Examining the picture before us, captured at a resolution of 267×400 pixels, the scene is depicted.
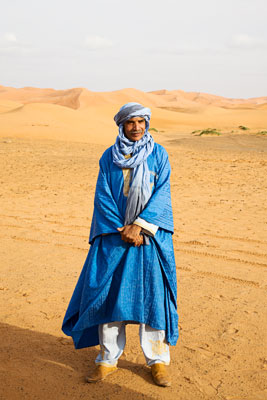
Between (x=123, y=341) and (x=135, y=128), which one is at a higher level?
(x=135, y=128)

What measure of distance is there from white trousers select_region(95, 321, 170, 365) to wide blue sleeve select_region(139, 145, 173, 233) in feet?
2.36

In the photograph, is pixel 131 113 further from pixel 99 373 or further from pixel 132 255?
pixel 99 373

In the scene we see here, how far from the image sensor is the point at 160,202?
316cm

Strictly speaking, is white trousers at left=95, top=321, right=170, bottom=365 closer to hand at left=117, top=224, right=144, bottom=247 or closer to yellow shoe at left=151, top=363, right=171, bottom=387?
yellow shoe at left=151, top=363, right=171, bottom=387

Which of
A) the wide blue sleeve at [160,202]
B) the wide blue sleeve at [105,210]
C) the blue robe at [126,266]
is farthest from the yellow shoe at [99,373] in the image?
the wide blue sleeve at [160,202]

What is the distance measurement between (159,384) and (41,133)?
20629 millimetres

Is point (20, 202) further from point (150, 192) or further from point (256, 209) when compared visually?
point (150, 192)

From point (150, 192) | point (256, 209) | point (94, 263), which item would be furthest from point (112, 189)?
point (256, 209)

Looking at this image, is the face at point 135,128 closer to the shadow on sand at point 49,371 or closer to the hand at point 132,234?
the hand at point 132,234

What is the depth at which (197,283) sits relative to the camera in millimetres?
5137

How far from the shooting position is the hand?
119 inches

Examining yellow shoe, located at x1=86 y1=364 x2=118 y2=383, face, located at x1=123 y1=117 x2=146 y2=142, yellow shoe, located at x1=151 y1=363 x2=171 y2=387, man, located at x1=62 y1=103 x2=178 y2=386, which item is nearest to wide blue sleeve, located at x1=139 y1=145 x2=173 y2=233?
man, located at x1=62 y1=103 x2=178 y2=386

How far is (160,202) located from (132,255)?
40 centimetres

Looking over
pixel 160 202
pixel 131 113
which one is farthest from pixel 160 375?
pixel 131 113
